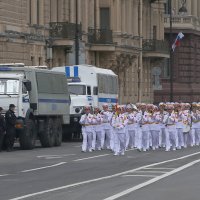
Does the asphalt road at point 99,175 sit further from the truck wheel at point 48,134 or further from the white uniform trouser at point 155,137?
the truck wheel at point 48,134

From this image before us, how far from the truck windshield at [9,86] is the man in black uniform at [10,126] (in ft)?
3.33

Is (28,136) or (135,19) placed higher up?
(135,19)

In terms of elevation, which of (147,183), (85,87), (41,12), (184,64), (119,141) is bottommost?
(147,183)

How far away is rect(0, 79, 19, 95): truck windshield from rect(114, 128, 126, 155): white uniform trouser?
15.8ft

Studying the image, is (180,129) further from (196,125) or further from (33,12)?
(33,12)

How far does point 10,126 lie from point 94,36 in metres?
29.7

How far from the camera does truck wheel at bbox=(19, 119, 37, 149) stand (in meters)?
37.5

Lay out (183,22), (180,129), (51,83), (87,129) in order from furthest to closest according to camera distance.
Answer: (183,22) < (51,83) < (180,129) < (87,129)

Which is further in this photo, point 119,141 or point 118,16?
point 118,16

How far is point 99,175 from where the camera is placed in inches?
976

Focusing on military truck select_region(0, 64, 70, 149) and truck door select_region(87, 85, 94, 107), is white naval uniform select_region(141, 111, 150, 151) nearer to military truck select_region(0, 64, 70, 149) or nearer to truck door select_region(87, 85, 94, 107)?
military truck select_region(0, 64, 70, 149)

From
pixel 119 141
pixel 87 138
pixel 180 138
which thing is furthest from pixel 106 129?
pixel 119 141

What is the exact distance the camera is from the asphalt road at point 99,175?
19578 millimetres

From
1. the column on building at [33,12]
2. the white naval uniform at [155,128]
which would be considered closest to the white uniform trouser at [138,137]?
the white naval uniform at [155,128]
